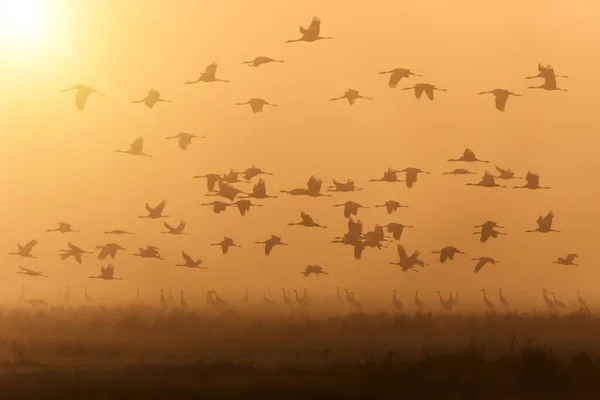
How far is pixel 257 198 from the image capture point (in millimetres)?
1335

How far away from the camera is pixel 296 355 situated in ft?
4.37

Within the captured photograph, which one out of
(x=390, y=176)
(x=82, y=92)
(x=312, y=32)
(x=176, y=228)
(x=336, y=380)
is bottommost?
(x=336, y=380)

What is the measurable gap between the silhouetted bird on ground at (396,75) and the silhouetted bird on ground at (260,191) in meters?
0.37

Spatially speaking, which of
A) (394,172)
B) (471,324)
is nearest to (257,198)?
(394,172)

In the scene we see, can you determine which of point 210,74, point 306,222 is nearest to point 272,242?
point 306,222

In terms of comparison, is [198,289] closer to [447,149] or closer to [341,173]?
[341,173]

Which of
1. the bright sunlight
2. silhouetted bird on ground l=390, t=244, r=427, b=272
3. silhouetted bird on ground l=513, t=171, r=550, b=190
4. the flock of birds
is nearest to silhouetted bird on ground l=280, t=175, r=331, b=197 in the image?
the flock of birds

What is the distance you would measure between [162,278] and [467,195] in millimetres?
746

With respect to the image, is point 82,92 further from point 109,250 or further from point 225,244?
point 225,244

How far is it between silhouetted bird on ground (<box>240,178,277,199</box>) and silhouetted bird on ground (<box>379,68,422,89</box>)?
371 millimetres

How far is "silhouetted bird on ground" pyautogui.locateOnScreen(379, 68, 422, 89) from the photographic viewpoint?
1289 millimetres

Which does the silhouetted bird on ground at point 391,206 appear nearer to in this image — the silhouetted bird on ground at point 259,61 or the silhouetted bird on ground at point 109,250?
the silhouetted bird on ground at point 259,61

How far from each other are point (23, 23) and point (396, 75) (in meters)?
0.88

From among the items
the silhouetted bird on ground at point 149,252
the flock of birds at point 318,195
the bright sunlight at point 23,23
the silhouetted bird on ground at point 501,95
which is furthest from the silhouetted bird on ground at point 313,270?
the bright sunlight at point 23,23
